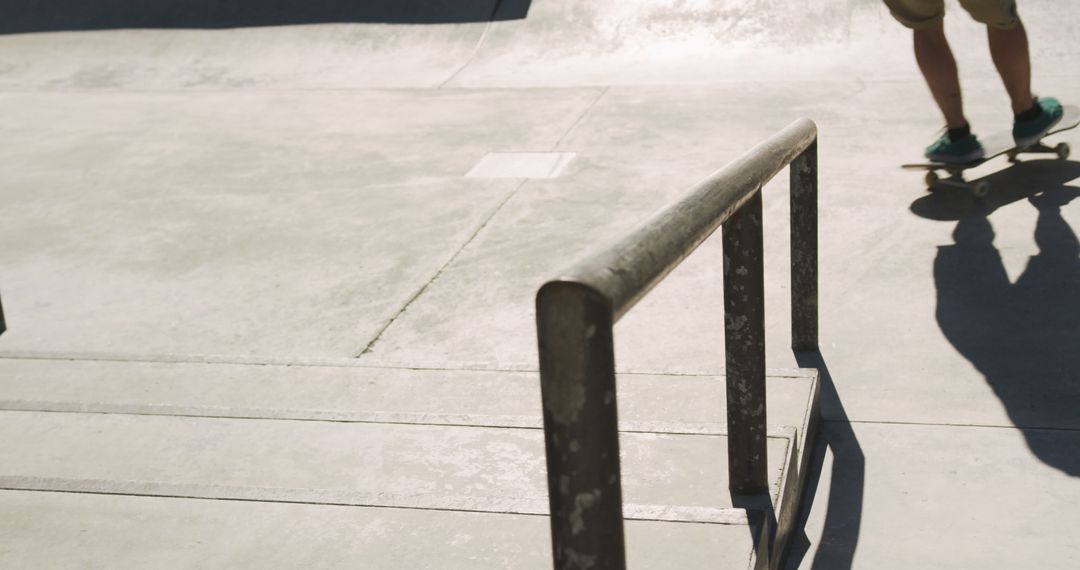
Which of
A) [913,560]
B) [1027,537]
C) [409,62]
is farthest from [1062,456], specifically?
[409,62]

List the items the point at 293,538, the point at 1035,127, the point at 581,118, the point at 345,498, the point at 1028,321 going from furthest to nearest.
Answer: the point at 581,118 < the point at 1035,127 < the point at 1028,321 < the point at 345,498 < the point at 293,538

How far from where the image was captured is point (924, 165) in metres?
4.52

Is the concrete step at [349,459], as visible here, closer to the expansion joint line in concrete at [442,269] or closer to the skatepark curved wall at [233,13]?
the expansion joint line in concrete at [442,269]

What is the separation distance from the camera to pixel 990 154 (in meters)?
4.43

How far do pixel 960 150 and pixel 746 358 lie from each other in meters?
2.84

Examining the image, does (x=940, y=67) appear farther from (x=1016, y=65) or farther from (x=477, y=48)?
(x=477, y=48)

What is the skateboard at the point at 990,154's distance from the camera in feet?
14.5

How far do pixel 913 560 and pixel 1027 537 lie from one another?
24cm

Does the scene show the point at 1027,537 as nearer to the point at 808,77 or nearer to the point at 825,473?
the point at 825,473

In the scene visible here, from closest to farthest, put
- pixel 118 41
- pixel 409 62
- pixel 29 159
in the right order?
pixel 29 159 < pixel 409 62 < pixel 118 41

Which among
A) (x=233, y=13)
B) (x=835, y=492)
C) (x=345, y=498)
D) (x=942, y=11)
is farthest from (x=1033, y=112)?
(x=233, y=13)

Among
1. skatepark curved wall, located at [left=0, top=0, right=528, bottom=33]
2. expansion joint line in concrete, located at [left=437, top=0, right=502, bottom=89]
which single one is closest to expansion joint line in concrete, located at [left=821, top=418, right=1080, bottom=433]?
expansion joint line in concrete, located at [left=437, top=0, right=502, bottom=89]

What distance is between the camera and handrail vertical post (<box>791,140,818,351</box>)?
9.20 ft

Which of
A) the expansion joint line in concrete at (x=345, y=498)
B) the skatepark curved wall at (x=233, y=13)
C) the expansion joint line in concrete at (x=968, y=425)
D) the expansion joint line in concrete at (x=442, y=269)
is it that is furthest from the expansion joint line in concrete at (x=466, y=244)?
the skatepark curved wall at (x=233, y=13)
